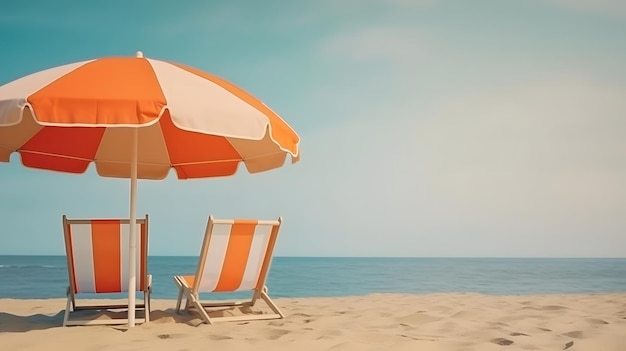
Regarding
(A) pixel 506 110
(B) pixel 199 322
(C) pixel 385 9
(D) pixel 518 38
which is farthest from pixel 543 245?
(B) pixel 199 322

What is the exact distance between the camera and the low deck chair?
4156 mm

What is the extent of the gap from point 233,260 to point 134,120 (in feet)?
5.00

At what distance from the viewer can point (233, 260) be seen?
170 inches

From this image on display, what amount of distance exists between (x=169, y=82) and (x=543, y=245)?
105ft

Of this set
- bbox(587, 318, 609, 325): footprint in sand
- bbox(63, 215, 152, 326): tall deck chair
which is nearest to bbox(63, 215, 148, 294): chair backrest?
bbox(63, 215, 152, 326): tall deck chair

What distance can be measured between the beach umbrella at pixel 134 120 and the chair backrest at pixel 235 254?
501 mm

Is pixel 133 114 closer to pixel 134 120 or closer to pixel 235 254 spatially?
pixel 134 120

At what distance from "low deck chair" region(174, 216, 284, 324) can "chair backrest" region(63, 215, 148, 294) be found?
394mm

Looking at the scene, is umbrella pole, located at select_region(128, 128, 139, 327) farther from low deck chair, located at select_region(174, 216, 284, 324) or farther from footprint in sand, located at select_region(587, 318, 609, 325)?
footprint in sand, located at select_region(587, 318, 609, 325)

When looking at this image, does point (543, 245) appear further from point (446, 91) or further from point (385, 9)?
point (385, 9)

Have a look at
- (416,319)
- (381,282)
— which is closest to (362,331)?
(416,319)

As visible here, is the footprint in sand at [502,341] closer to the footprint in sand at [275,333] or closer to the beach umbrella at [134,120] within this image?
the footprint in sand at [275,333]

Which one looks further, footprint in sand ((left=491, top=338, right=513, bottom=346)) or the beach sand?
footprint in sand ((left=491, top=338, right=513, bottom=346))

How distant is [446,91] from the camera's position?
18.0 m
